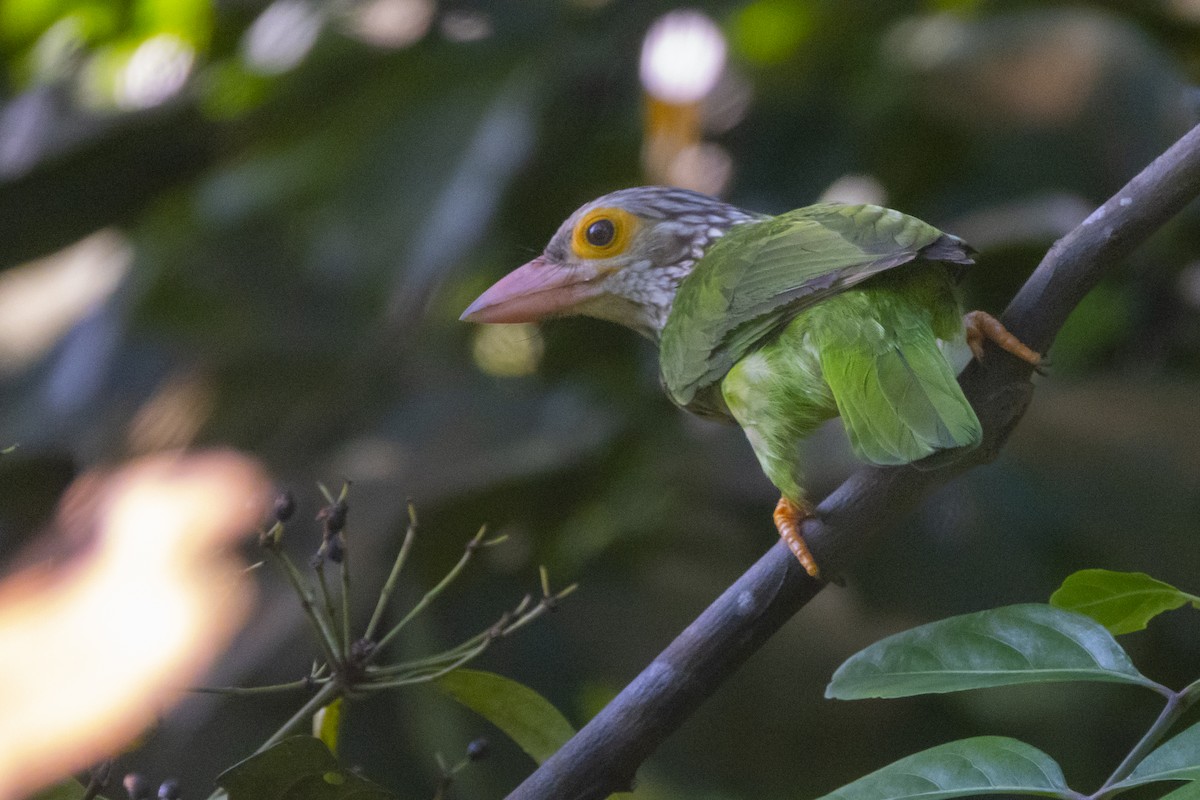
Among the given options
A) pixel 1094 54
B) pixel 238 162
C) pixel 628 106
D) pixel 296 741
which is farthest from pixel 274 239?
pixel 296 741

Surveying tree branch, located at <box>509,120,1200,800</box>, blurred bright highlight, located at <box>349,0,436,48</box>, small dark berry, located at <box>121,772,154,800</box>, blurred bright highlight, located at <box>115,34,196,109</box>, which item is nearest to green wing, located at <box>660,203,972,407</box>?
tree branch, located at <box>509,120,1200,800</box>

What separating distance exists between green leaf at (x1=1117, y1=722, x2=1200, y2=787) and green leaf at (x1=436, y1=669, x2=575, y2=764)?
0.57 meters

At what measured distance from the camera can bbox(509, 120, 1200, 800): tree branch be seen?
1051 millimetres

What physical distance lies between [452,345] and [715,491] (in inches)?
34.9

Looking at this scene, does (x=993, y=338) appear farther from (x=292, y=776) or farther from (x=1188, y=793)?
(x=292, y=776)

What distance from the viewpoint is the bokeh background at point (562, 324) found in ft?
9.58

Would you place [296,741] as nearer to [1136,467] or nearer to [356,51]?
[1136,467]

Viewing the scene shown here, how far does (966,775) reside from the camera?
0.97 meters

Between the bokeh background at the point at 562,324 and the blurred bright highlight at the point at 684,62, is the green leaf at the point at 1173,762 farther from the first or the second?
the bokeh background at the point at 562,324

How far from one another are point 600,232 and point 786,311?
0.36 meters

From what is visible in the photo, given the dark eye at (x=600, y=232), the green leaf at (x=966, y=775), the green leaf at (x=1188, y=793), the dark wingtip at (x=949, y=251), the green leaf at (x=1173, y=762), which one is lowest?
the green leaf at (x=966, y=775)

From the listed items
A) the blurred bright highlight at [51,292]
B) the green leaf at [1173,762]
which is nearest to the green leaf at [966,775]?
the green leaf at [1173,762]

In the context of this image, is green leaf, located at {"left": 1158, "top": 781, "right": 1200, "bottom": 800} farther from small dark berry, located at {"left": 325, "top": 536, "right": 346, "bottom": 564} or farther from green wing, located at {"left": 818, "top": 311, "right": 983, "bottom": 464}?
small dark berry, located at {"left": 325, "top": 536, "right": 346, "bottom": 564}

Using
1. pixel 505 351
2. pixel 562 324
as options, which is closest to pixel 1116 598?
pixel 562 324
